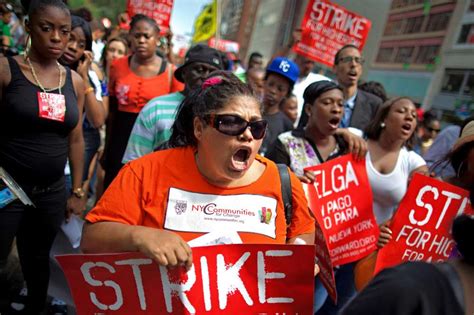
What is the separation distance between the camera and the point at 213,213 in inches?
64.3

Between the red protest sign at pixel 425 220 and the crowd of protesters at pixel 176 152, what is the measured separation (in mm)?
86

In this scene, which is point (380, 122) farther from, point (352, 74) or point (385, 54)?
point (385, 54)

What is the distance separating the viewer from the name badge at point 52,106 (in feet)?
7.23

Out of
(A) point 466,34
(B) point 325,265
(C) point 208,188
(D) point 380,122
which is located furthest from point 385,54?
(C) point 208,188

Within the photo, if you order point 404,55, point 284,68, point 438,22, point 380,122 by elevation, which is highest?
point 438,22

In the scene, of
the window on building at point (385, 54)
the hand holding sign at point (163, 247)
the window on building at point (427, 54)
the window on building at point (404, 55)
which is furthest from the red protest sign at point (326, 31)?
the window on building at point (385, 54)

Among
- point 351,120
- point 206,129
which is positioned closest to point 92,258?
point 206,129

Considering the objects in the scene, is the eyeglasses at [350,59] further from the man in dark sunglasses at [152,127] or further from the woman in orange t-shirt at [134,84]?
the man in dark sunglasses at [152,127]

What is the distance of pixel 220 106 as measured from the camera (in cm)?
166

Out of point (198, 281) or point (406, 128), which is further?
point (406, 128)

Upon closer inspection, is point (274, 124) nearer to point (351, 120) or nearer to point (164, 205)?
point (351, 120)

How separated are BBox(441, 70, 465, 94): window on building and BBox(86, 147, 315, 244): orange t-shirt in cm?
2721

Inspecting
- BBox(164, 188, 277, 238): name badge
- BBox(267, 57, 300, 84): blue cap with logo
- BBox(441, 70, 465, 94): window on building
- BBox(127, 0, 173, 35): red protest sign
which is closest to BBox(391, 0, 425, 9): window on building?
BBox(441, 70, 465, 94): window on building

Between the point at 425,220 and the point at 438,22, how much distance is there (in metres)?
33.9
